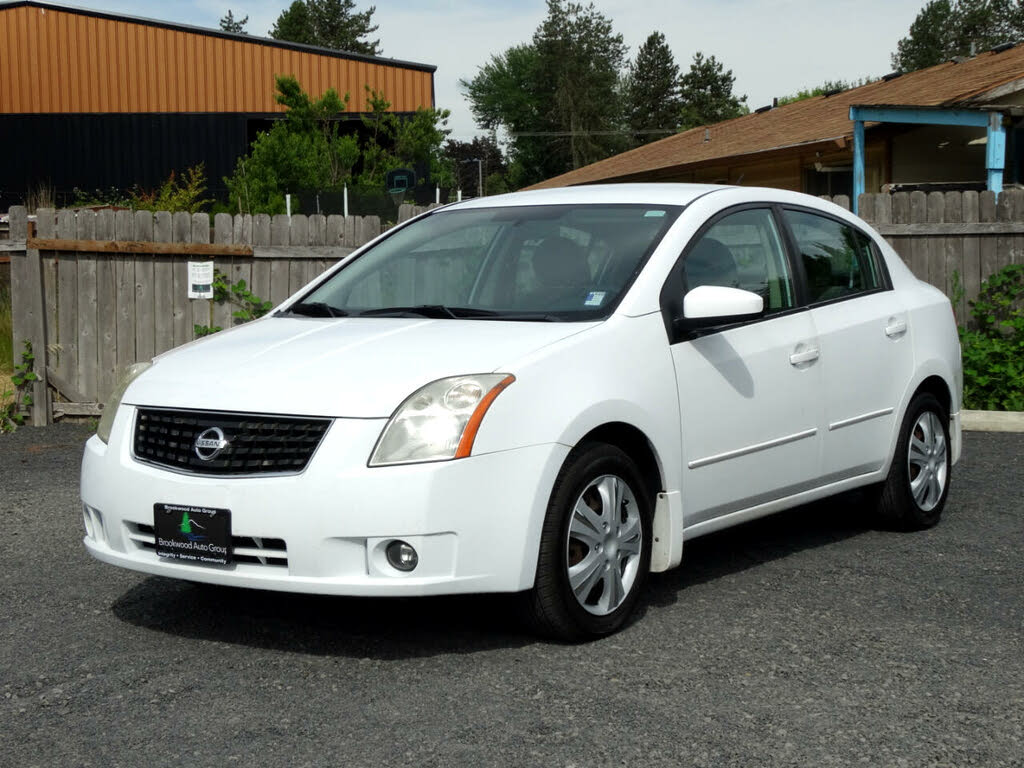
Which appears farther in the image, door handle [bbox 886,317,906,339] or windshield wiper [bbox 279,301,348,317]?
door handle [bbox 886,317,906,339]

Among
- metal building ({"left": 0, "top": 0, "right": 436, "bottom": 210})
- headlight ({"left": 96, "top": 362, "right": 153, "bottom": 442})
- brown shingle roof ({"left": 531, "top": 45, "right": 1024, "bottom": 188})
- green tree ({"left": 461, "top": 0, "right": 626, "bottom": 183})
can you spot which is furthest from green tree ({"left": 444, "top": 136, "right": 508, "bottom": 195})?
headlight ({"left": 96, "top": 362, "right": 153, "bottom": 442})

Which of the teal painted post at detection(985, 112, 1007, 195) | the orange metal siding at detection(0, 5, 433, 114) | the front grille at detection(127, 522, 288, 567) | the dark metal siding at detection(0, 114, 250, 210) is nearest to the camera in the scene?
the front grille at detection(127, 522, 288, 567)

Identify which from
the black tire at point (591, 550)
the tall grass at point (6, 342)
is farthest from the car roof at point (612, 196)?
the tall grass at point (6, 342)

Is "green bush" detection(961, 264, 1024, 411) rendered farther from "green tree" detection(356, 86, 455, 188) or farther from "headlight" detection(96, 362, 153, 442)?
"green tree" detection(356, 86, 455, 188)

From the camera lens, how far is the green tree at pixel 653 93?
98.2 metres

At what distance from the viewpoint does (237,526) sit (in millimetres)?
4445

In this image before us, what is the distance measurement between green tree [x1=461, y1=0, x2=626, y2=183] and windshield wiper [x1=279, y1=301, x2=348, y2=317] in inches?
3373

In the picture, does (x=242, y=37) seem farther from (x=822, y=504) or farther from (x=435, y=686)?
(x=435, y=686)

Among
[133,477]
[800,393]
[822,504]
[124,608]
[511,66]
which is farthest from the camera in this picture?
[511,66]

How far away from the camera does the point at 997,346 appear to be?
11.0 metres

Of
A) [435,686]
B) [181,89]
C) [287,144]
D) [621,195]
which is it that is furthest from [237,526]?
[181,89]

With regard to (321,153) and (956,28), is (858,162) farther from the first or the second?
(956,28)

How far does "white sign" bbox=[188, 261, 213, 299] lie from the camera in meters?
11.1

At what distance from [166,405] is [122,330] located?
268 inches
